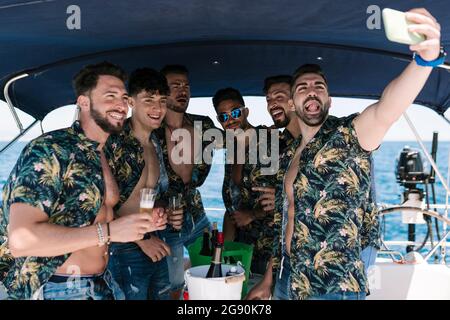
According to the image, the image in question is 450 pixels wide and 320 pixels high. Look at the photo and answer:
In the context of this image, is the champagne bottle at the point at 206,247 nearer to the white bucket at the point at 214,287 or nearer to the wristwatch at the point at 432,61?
the white bucket at the point at 214,287

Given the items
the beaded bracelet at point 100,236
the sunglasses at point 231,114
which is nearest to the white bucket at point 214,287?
the beaded bracelet at point 100,236

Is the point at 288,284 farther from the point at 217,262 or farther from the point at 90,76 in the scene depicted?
the point at 90,76

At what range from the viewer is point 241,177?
136 inches

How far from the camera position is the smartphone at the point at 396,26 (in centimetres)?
133

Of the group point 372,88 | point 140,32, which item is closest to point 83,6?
point 140,32

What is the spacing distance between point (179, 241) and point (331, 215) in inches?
53.2

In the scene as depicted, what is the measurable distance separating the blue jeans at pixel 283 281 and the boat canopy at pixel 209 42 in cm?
108

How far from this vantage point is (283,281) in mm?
2295

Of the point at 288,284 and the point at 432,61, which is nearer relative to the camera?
→ the point at 432,61

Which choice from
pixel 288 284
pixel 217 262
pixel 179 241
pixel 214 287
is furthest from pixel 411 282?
pixel 214 287

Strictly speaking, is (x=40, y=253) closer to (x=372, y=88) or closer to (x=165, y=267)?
(x=165, y=267)

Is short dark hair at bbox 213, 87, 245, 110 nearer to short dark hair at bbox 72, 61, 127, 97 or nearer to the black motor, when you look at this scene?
short dark hair at bbox 72, 61, 127, 97

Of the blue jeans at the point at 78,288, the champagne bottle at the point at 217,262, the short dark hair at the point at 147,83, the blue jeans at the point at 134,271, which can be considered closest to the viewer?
the blue jeans at the point at 78,288

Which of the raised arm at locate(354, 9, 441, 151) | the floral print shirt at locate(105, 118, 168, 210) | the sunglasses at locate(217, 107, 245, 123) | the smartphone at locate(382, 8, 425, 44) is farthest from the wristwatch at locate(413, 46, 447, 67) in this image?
the sunglasses at locate(217, 107, 245, 123)
